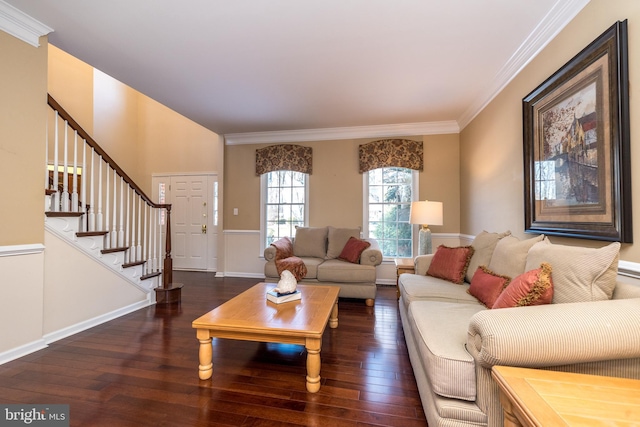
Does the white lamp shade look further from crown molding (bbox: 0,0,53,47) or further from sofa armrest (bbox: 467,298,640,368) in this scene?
crown molding (bbox: 0,0,53,47)

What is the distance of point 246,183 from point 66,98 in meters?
3.08

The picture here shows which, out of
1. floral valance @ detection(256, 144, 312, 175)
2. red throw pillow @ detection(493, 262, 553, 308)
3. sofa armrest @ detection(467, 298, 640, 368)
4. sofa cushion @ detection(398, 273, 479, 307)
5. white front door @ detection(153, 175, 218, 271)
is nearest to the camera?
sofa armrest @ detection(467, 298, 640, 368)

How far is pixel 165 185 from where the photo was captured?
577cm

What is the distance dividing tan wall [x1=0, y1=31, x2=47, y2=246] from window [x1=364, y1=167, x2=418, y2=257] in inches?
152

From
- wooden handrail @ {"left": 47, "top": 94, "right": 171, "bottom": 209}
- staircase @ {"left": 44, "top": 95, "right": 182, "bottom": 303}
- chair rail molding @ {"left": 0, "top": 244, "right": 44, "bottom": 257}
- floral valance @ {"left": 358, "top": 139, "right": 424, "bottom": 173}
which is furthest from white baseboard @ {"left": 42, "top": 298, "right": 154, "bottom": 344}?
floral valance @ {"left": 358, "top": 139, "right": 424, "bottom": 173}

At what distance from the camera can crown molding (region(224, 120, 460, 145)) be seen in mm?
4414

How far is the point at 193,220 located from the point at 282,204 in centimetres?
202

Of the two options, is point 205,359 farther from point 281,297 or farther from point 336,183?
point 336,183

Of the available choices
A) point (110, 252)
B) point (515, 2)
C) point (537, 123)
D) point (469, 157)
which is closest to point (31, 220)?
point (110, 252)

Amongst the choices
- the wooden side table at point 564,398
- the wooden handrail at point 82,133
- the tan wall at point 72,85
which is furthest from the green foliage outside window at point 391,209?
the tan wall at point 72,85

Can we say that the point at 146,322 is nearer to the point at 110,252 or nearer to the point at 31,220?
the point at 110,252

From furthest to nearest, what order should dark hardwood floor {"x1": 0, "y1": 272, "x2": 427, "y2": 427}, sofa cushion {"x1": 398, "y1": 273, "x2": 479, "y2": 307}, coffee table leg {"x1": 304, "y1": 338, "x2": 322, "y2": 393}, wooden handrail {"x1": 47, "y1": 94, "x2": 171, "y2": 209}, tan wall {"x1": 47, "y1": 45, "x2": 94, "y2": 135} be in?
tan wall {"x1": 47, "y1": 45, "x2": 94, "y2": 135} → wooden handrail {"x1": 47, "y1": 94, "x2": 171, "y2": 209} → sofa cushion {"x1": 398, "y1": 273, "x2": 479, "y2": 307} → coffee table leg {"x1": 304, "y1": 338, "x2": 322, "y2": 393} → dark hardwood floor {"x1": 0, "y1": 272, "x2": 427, "y2": 427}

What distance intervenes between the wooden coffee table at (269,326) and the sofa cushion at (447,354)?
24.2 inches

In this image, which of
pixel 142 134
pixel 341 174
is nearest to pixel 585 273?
pixel 341 174
